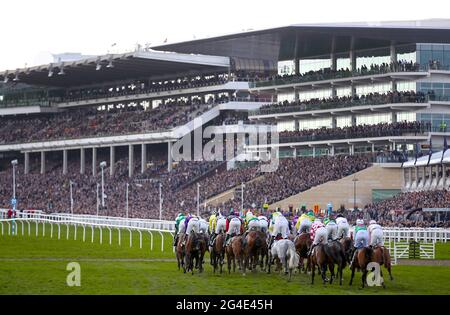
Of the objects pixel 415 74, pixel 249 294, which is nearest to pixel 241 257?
pixel 249 294

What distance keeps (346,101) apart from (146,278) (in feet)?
150

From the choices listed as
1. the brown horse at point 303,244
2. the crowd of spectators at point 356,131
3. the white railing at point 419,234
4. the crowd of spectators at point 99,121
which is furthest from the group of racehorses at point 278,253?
the crowd of spectators at point 99,121

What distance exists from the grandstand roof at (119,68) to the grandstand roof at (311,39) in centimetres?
162

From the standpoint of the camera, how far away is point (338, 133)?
237 ft

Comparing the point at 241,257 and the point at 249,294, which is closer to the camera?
the point at 249,294

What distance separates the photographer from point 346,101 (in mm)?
72375

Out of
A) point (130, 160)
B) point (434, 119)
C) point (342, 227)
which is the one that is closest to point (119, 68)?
point (130, 160)

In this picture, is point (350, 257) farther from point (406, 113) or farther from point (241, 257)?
point (406, 113)

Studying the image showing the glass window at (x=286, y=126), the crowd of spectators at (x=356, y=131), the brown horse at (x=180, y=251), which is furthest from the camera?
the glass window at (x=286, y=126)

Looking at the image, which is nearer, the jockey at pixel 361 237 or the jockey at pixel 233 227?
the jockey at pixel 361 237

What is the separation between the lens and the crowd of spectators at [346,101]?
68875 mm

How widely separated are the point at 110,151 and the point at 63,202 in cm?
915

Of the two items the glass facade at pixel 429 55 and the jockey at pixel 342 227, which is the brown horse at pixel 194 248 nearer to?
the jockey at pixel 342 227

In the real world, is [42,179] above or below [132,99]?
below
